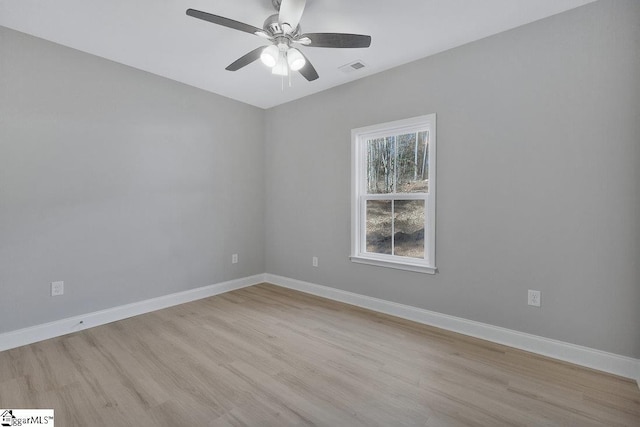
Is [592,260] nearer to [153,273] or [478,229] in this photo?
[478,229]

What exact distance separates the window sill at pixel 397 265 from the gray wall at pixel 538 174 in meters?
0.08

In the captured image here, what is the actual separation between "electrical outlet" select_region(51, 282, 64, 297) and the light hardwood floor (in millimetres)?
404

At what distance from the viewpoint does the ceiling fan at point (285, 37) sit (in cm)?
192

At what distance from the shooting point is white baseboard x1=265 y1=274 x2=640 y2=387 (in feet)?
6.88

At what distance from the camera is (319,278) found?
393cm

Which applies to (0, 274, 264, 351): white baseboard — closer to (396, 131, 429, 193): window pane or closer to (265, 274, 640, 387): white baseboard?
(265, 274, 640, 387): white baseboard

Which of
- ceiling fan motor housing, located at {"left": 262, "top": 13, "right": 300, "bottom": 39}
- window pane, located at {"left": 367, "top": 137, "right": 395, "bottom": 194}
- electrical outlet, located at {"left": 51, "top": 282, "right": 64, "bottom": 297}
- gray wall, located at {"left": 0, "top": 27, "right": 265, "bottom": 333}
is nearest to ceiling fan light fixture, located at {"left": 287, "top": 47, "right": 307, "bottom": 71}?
ceiling fan motor housing, located at {"left": 262, "top": 13, "right": 300, "bottom": 39}

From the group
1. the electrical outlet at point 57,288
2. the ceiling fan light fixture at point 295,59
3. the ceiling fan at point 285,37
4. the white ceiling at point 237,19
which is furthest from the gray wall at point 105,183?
the ceiling fan light fixture at point 295,59

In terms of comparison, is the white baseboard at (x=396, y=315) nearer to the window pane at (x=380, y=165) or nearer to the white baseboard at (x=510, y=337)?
the white baseboard at (x=510, y=337)

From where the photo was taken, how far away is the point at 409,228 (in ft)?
10.5

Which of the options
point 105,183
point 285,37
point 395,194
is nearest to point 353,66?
point 285,37

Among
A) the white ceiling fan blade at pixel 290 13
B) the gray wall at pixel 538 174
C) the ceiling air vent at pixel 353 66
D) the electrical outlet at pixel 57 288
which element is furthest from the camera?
the ceiling air vent at pixel 353 66

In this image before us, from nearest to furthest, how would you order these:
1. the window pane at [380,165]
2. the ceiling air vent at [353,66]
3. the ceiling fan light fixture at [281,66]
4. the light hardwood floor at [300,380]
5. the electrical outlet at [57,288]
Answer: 1. the light hardwood floor at [300,380]
2. the ceiling fan light fixture at [281,66]
3. the electrical outlet at [57,288]
4. the ceiling air vent at [353,66]
5. the window pane at [380,165]

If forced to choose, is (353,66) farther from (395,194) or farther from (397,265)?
(397,265)
